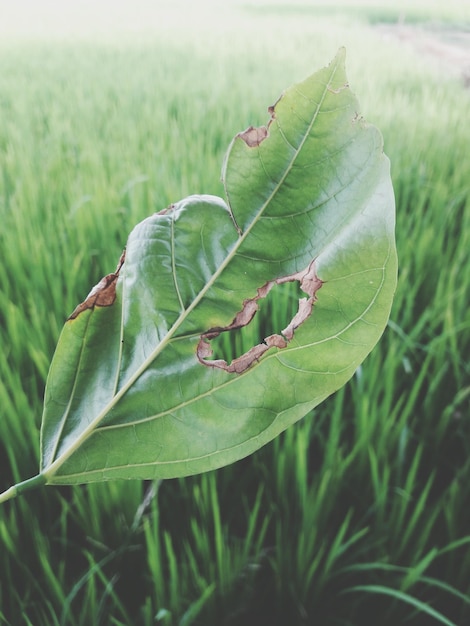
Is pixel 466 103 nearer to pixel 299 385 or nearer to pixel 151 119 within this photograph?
pixel 151 119

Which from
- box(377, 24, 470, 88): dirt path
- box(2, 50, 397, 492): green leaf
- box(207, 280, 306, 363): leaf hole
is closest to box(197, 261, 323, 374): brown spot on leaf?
box(2, 50, 397, 492): green leaf

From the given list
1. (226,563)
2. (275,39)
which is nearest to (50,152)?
(226,563)


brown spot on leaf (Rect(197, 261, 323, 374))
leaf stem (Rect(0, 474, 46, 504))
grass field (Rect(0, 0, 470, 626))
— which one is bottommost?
grass field (Rect(0, 0, 470, 626))

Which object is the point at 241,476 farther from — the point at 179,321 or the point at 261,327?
the point at 179,321

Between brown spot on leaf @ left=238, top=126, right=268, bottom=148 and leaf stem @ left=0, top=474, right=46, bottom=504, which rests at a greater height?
brown spot on leaf @ left=238, top=126, right=268, bottom=148

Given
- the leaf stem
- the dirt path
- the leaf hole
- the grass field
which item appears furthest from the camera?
the dirt path

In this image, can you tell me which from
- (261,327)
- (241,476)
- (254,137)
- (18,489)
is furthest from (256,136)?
(261,327)

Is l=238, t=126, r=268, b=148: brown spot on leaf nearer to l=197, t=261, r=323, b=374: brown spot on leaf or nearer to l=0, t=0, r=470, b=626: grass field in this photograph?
l=197, t=261, r=323, b=374: brown spot on leaf
